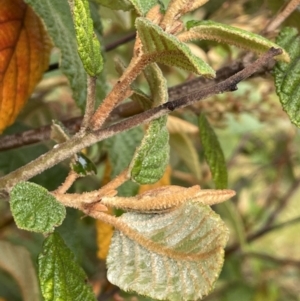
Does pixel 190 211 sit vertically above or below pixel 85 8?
below

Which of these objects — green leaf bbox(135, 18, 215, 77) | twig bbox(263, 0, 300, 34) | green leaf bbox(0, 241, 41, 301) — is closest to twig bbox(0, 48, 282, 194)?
green leaf bbox(135, 18, 215, 77)

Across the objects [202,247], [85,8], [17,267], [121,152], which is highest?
[85,8]

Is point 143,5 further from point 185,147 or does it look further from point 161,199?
point 185,147

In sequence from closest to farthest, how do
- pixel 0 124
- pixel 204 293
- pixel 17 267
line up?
pixel 204 293
pixel 0 124
pixel 17 267

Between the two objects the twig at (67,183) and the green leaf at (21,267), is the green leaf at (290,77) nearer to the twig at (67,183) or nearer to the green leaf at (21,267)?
the twig at (67,183)

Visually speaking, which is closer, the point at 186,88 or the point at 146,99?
the point at 146,99

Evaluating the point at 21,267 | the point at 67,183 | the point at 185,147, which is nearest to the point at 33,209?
the point at 67,183

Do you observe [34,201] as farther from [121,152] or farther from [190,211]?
[121,152]

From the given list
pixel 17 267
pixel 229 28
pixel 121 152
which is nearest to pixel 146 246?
pixel 229 28
